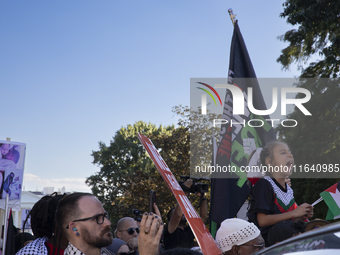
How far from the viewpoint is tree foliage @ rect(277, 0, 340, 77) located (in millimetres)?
12742

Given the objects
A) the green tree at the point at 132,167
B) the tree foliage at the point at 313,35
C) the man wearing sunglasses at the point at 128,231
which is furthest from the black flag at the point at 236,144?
the green tree at the point at 132,167

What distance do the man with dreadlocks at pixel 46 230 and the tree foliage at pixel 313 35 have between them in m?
12.0

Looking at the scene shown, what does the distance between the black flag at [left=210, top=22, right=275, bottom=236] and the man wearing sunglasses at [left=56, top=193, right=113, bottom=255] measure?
1852 millimetres

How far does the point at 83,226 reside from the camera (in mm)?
2564

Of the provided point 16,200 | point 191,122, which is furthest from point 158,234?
point 191,122

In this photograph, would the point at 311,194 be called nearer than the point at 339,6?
No

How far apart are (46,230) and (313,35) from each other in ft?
44.0

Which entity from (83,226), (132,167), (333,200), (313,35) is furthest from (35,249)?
(132,167)

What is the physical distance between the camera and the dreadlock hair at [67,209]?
2602mm

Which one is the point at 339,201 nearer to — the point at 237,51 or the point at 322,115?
the point at 237,51

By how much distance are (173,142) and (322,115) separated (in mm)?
6832

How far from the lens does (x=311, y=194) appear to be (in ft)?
48.3

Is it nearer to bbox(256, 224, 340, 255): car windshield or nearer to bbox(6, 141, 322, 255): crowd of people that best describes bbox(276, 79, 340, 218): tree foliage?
bbox(6, 141, 322, 255): crowd of people

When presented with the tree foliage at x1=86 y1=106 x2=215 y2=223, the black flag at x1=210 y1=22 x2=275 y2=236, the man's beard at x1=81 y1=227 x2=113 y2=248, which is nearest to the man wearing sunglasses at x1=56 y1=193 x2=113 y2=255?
the man's beard at x1=81 y1=227 x2=113 y2=248
